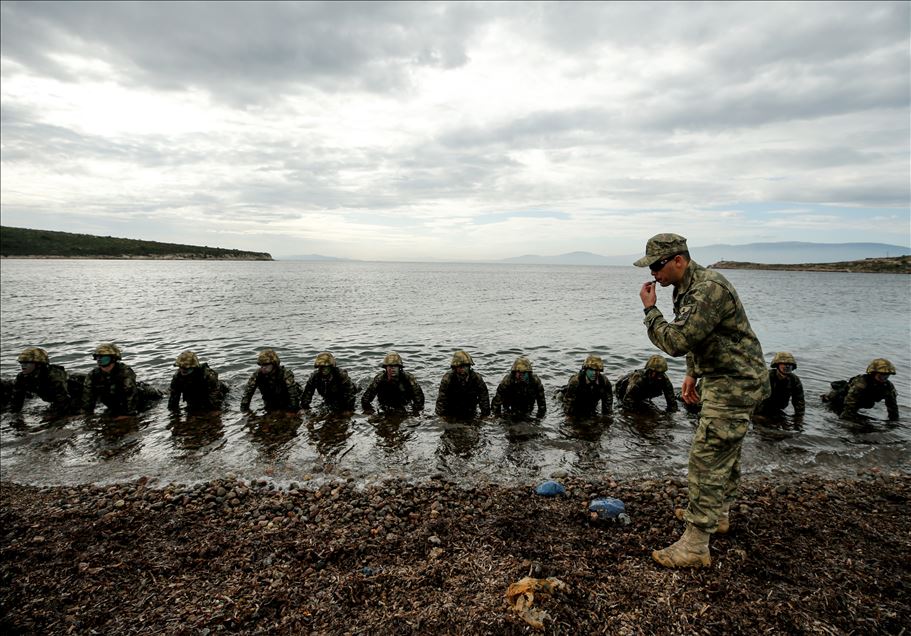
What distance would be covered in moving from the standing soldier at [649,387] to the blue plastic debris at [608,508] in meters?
6.98

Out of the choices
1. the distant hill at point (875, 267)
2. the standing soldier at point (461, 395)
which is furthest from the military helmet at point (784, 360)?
the distant hill at point (875, 267)

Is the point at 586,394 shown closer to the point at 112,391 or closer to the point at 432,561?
the point at 432,561

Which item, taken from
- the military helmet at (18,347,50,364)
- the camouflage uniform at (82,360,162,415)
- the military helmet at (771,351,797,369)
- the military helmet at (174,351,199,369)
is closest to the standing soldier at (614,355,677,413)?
the military helmet at (771,351,797,369)

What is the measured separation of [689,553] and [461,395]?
7877 mm

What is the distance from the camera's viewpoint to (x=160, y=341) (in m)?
24.5

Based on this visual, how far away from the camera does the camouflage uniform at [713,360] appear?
4.69m

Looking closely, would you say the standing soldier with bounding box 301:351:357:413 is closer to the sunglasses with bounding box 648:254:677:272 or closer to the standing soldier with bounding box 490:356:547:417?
the standing soldier with bounding box 490:356:547:417

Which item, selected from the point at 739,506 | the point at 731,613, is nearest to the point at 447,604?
the point at 731,613

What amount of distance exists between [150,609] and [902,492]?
1166cm

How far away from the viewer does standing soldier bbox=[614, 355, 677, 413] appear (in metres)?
12.8

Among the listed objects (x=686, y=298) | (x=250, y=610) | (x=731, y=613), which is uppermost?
(x=686, y=298)

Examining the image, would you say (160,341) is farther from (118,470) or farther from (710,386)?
(710,386)

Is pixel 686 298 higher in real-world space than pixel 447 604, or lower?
higher

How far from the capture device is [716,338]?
4867mm
